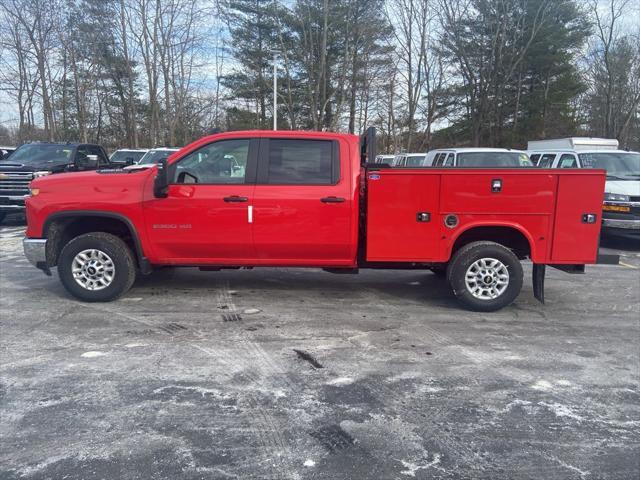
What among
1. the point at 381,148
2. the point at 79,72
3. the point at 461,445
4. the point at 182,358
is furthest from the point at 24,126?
the point at 461,445

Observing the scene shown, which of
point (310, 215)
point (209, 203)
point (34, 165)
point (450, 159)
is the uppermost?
point (450, 159)

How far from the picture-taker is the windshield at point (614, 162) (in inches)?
466

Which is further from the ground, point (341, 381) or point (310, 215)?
point (310, 215)

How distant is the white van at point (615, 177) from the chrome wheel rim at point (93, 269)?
27.6 feet

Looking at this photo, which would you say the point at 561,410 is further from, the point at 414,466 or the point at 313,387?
the point at 313,387

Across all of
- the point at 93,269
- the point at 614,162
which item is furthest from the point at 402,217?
the point at 614,162

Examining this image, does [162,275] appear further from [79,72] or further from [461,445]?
[79,72]

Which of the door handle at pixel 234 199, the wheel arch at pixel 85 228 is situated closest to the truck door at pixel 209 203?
the door handle at pixel 234 199

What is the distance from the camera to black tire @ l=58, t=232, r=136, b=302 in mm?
6086

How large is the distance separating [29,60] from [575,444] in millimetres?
35441

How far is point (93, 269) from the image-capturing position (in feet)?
20.1

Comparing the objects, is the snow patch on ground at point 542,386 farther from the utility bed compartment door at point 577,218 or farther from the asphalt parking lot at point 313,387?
the utility bed compartment door at point 577,218

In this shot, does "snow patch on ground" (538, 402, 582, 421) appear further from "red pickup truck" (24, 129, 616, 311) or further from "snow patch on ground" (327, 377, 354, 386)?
"red pickup truck" (24, 129, 616, 311)

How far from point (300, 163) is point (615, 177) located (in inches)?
338
